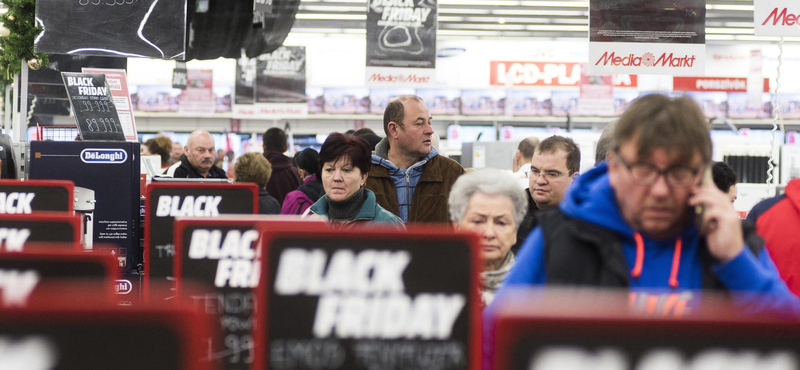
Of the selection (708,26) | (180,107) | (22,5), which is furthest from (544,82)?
(22,5)

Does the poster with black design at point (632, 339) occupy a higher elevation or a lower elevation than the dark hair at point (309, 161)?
lower

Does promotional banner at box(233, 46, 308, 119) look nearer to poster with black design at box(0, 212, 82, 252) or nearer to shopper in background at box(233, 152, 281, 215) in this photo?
shopper in background at box(233, 152, 281, 215)

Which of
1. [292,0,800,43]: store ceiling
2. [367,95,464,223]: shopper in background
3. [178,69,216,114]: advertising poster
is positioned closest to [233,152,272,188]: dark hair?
[367,95,464,223]: shopper in background

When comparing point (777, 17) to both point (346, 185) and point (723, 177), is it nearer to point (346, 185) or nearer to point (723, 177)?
point (723, 177)

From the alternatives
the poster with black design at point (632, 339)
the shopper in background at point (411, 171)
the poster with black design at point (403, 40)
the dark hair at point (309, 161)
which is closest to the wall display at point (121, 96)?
the dark hair at point (309, 161)

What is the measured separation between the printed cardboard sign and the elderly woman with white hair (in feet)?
5.93

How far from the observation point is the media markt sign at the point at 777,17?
605cm

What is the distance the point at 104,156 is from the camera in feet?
16.2

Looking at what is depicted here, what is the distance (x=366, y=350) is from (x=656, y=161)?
24.6 inches

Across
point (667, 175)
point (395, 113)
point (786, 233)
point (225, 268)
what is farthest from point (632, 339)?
point (395, 113)

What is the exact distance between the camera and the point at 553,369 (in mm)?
1034

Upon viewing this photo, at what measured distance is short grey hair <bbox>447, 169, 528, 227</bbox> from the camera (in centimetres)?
270

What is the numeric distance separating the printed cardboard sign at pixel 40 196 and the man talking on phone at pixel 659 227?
2519mm

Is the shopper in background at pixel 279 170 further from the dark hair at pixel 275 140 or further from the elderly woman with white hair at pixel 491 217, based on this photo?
the elderly woman with white hair at pixel 491 217
